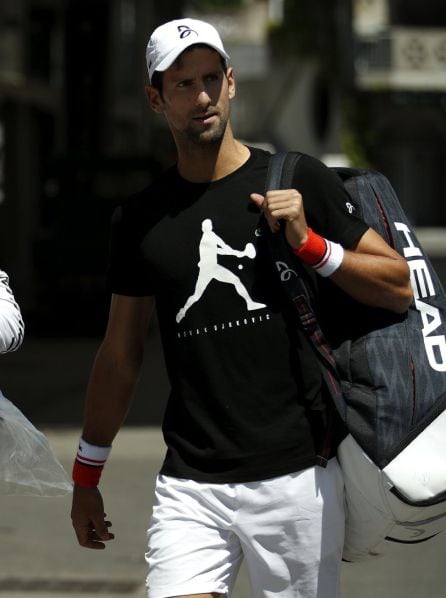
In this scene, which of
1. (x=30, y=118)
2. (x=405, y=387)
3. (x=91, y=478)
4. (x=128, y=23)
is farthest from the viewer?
(x=128, y=23)

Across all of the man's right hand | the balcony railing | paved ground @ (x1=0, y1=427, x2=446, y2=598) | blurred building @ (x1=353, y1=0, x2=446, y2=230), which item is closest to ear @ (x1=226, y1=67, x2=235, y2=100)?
the man's right hand

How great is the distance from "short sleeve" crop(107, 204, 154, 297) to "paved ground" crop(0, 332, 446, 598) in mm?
1081

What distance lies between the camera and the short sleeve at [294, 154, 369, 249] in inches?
152

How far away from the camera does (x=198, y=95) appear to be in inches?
153

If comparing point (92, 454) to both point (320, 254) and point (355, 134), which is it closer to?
point (320, 254)

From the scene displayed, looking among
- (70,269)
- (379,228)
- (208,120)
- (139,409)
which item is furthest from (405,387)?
(70,269)

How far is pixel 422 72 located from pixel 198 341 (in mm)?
47604

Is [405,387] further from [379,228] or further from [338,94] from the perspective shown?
[338,94]

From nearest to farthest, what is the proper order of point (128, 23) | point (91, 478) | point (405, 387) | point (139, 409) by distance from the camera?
point (405, 387)
point (91, 478)
point (139, 409)
point (128, 23)

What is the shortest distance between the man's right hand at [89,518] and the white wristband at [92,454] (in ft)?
0.25

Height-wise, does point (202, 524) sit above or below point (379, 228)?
below

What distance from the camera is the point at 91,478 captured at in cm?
424

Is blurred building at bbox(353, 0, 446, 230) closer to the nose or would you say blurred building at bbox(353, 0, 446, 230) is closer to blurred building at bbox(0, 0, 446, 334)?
blurred building at bbox(0, 0, 446, 334)

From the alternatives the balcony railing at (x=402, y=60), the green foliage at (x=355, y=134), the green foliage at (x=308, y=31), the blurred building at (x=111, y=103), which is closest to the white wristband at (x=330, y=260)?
the blurred building at (x=111, y=103)
